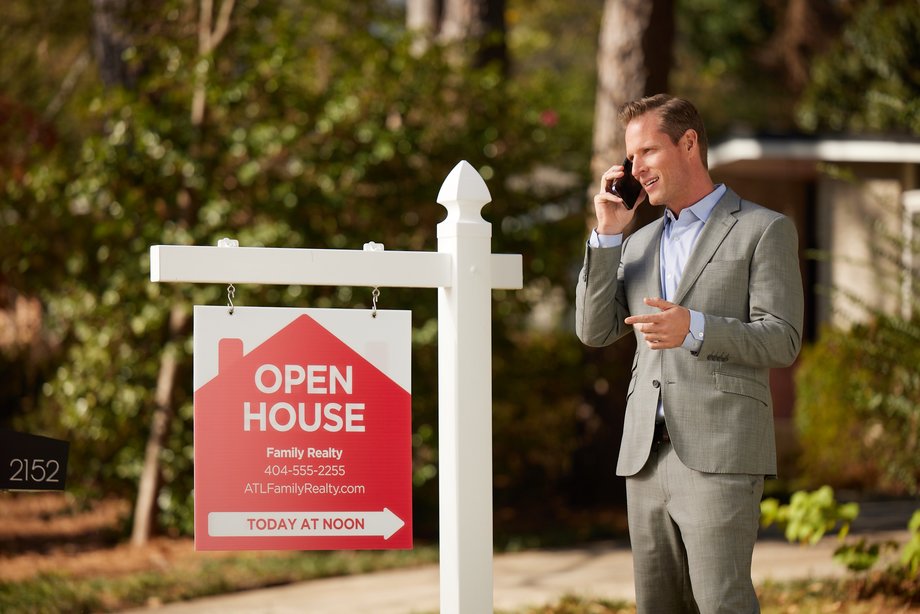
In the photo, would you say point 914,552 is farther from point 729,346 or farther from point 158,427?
point 158,427

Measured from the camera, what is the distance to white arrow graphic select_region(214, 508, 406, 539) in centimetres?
346

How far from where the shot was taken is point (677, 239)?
3395 mm

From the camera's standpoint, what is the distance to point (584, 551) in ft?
26.4

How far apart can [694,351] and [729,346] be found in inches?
3.7

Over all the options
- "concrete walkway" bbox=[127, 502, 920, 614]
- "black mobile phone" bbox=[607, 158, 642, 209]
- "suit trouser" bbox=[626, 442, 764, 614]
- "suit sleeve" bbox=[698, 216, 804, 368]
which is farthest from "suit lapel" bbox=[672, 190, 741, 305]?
"concrete walkway" bbox=[127, 502, 920, 614]

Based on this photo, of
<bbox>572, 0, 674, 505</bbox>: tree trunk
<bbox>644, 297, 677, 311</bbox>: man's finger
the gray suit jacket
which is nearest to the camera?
<bbox>644, 297, 677, 311</bbox>: man's finger

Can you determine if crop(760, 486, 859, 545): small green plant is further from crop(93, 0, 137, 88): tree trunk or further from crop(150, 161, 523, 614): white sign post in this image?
crop(93, 0, 137, 88): tree trunk

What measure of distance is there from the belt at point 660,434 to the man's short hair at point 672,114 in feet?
2.45

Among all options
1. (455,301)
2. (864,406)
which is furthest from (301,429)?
(864,406)

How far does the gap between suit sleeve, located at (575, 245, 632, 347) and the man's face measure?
0.21 meters

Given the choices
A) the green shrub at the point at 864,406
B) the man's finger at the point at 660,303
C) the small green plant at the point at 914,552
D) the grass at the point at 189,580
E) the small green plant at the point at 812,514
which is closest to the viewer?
the man's finger at the point at 660,303

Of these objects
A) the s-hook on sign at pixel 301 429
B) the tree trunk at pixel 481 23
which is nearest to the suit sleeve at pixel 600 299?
the s-hook on sign at pixel 301 429

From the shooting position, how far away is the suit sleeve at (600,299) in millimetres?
3328

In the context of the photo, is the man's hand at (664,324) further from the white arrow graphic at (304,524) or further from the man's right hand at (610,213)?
the white arrow graphic at (304,524)
